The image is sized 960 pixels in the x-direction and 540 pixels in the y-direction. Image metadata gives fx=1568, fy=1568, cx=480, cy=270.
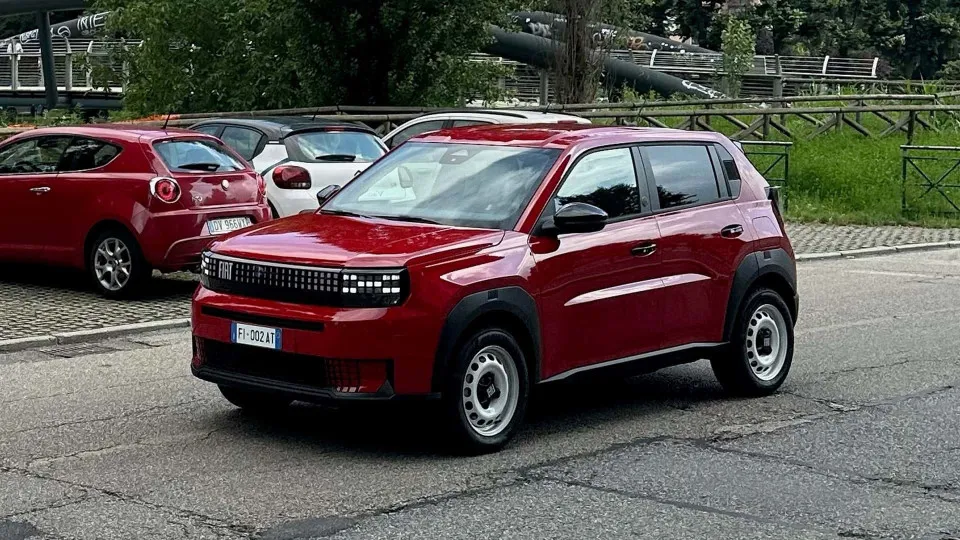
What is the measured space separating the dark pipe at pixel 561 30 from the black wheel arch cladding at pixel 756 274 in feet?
65.8

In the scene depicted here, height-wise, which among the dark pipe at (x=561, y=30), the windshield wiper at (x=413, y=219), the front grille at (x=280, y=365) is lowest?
the front grille at (x=280, y=365)

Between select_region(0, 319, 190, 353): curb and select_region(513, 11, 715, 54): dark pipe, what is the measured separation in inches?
709

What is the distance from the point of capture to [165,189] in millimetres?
13477

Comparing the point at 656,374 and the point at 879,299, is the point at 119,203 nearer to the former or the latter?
the point at 656,374

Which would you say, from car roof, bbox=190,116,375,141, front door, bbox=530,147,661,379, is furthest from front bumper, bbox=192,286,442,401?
car roof, bbox=190,116,375,141

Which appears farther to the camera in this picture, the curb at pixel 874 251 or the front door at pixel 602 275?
the curb at pixel 874 251

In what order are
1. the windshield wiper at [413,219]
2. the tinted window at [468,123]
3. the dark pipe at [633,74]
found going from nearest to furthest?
the windshield wiper at [413,219]
the tinted window at [468,123]
the dark pipe at [633,74]

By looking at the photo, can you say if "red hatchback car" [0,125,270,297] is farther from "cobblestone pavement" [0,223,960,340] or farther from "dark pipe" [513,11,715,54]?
"dark pipe" [513,11,715,54]

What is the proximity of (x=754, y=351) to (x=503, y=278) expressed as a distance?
8.14ft

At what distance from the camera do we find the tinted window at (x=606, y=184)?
8.51m

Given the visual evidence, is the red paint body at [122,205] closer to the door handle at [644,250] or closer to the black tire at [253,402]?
the black tire at [253,402]

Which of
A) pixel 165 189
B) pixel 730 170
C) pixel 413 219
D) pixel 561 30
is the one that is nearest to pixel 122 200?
pixel 165 189

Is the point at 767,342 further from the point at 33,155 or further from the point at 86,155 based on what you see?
the point at 33,155

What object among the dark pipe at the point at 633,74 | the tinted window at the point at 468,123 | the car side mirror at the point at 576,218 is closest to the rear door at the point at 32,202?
the tinted window at the point at 468,123
